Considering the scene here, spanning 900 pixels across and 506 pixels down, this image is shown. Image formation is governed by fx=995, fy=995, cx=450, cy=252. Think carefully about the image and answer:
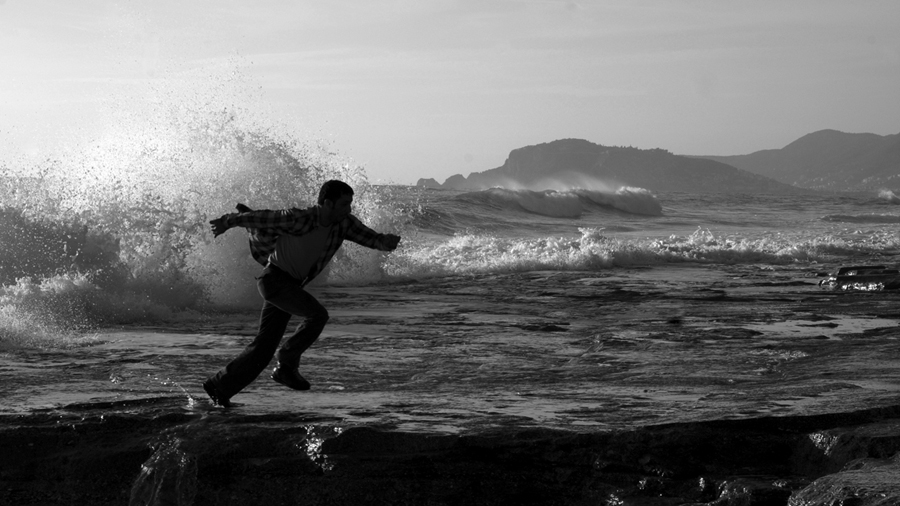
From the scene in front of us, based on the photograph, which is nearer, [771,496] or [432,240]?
[771,496]

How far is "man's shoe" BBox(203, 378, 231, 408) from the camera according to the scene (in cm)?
607

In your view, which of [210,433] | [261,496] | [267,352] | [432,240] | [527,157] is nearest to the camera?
[261,496]

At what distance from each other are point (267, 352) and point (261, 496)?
1.23m

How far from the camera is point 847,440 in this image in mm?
5223

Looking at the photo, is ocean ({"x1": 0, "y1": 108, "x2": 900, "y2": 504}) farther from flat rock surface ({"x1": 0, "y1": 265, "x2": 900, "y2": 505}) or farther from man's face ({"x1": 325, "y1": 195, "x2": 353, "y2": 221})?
man's face ({"x1": 325, "y1": 195, "x2": 353, "y2": 221})

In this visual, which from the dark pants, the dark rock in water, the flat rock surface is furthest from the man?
the dark rock in water

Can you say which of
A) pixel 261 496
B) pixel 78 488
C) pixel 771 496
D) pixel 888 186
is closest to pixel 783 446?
pixel 771 496

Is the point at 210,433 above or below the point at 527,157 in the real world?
below

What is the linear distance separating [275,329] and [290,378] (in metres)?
0.35

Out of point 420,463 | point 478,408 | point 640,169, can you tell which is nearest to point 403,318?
point 478,408

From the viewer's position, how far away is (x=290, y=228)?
580cm

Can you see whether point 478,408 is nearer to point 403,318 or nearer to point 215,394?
point 215,394

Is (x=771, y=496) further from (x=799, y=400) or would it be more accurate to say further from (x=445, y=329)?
(x=445, y=329)

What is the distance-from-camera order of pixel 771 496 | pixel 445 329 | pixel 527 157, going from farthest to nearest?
pixel 527 157
pixel 445 329
pixel 771 496
